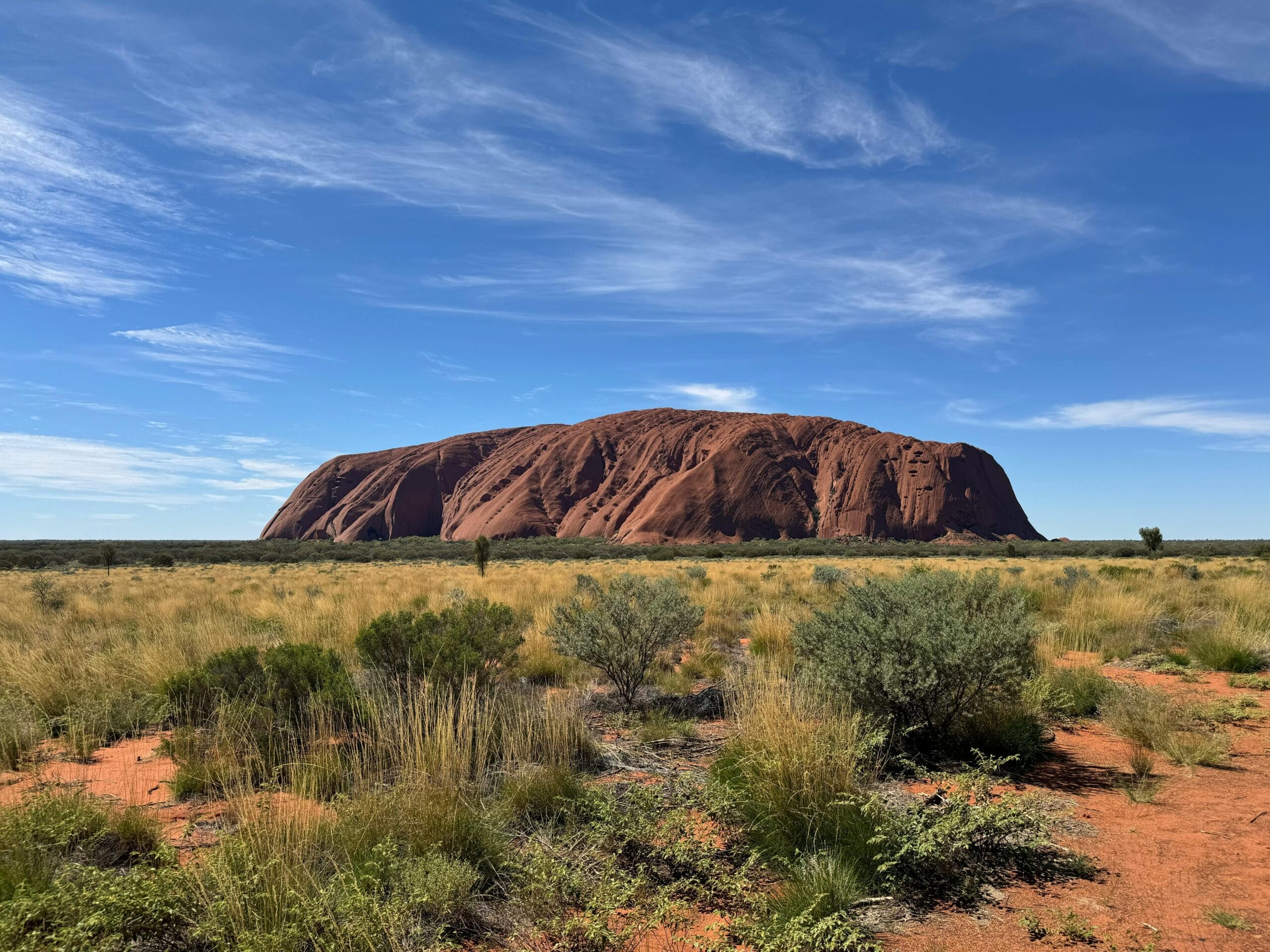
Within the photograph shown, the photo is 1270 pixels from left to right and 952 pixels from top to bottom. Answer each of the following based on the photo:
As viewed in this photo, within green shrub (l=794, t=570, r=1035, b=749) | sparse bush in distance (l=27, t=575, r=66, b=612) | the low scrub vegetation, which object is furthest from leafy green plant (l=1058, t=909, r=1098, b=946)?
sparse bush in distance (l=27, t=575, r=66, b=612)

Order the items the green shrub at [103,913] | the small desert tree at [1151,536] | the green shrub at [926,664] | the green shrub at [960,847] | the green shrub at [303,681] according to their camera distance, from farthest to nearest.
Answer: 1. the small desert tree at [1151,536]
2. the green shrub at [303,681]
3. the green shrub at [926,664]
4. the green shrub at [960,847]
5. the green shrub at [103,913]

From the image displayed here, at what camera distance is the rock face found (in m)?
81.8

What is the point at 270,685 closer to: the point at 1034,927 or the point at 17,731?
the point at 17,731

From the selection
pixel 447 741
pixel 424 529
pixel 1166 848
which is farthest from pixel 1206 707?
pixel 424 529

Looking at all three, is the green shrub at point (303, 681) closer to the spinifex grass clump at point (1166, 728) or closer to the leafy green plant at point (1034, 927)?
the leafy green plant at point (1034, 927)

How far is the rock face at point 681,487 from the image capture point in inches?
3221

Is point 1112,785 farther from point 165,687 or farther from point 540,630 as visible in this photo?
point 165,687

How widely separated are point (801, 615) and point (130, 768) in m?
8.24

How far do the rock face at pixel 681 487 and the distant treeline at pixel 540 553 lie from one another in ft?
46.4

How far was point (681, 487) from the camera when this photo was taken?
81.9 m

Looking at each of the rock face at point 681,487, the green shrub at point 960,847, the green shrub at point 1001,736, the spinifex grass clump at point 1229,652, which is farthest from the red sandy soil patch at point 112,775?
the rock face at point 681,487

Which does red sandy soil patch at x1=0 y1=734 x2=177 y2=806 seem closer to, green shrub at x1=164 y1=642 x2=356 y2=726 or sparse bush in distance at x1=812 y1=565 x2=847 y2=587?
green shrub at x1=164 y1=642 x2=356 y2=726

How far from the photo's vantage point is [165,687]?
7156 millimetres

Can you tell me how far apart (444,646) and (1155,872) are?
5445 millimetres
